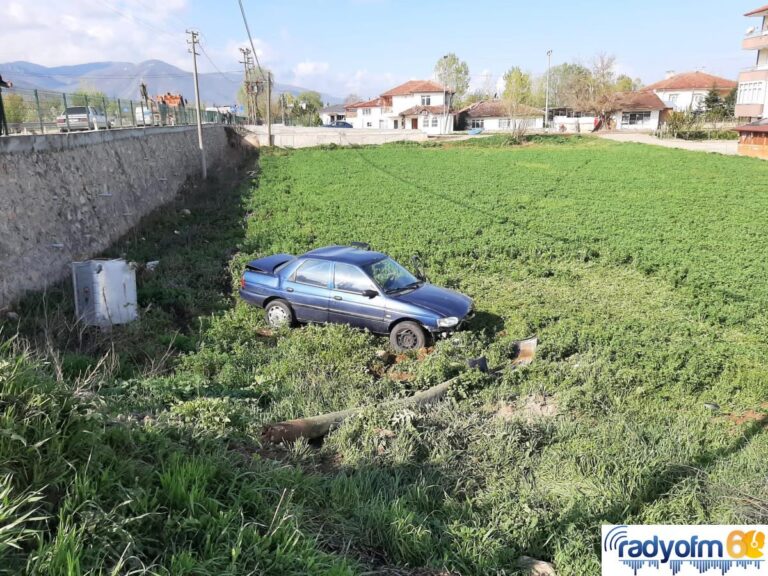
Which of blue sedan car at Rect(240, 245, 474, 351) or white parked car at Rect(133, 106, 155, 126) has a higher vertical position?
white parked car at Rect(133, 106, 155, 126)

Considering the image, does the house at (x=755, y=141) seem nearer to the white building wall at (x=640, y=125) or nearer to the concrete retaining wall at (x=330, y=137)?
the concrete retaining wall at (x=330, y=137)

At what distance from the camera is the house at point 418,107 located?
271 ft

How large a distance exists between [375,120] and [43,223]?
90727 mm

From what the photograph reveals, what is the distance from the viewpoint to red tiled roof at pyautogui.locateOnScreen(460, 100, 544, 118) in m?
76.6

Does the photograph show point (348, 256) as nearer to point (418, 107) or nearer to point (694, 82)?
point (418, 107)

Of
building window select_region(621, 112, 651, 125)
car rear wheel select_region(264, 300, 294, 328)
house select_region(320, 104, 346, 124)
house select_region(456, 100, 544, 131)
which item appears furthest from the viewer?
house select_region(320, 104, 346, 124)

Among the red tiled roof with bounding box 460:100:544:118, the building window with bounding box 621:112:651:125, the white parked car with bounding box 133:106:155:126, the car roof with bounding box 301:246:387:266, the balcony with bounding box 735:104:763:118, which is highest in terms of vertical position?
the red tiled roof with bounding box 460:100:544:118

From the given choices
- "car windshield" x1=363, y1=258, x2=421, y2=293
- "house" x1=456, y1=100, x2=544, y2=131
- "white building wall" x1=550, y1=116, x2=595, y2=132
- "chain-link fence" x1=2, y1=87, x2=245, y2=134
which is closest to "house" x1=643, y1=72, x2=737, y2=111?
"white building wall" x1=550, y1=116, x2=595, y2=132

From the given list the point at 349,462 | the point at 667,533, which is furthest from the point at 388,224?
the point at 667,533

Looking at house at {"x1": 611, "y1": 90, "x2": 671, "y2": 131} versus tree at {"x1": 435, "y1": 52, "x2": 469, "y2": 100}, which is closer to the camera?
house at {"x1": 611, "y1": 90, "x2": 671, "y2": 131}

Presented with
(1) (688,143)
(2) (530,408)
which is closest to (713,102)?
(1) (688,143)

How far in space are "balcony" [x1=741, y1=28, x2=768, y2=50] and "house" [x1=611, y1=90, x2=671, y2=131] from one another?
22305 mm

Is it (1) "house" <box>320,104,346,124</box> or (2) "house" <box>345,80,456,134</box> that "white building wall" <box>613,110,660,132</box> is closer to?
(2) "house" <box>345,80,456,134</box>

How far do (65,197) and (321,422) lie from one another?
1102 centimetres
